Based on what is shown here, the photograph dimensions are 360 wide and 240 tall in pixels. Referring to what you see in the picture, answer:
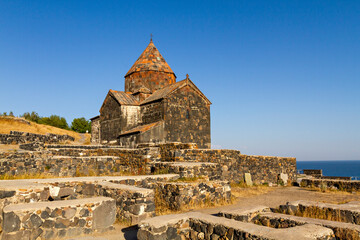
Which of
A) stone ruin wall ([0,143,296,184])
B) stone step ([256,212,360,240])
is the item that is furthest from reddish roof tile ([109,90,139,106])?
stone step ([256,212,360,240])

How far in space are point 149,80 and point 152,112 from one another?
4.34 meters

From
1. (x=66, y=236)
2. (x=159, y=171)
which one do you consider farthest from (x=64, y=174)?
(x=66, y=236)

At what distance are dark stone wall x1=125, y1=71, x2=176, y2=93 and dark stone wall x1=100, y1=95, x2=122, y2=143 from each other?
2338mm

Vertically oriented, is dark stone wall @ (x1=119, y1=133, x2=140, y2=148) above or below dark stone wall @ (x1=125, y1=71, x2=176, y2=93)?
below

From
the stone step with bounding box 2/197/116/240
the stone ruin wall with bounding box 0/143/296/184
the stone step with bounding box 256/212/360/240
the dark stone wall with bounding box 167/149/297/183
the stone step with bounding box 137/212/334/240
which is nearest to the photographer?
the stone step with bounding box 137/212/334/240

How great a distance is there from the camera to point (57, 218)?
15.8 ft

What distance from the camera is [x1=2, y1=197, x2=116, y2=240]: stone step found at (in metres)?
4.38

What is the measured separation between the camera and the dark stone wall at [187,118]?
20.9 metres

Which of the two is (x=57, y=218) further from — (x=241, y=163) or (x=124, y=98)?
(x=124, y=98)

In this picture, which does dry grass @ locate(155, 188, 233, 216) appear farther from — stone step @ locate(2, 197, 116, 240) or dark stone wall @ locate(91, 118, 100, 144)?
→ dark stone wall @ locate(91, 118, 100, 144)

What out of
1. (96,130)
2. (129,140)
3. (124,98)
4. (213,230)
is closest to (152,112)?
(129,140)

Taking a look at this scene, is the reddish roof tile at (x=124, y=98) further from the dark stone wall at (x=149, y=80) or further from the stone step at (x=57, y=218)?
the stone step at (x=57, y=218)

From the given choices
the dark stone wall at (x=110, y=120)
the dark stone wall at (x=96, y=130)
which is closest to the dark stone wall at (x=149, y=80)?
the dark stone wall at (x=110, y=120)

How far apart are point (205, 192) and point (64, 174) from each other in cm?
671
